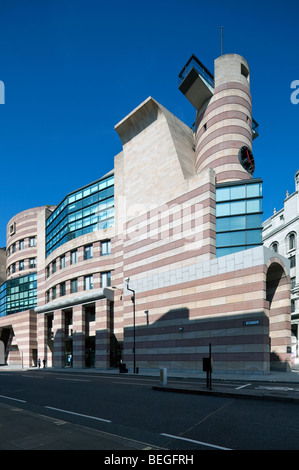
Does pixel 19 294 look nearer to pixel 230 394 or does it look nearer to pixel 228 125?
pixel 228 125

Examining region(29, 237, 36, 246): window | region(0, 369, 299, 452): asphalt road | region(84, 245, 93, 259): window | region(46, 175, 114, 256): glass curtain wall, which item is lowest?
region(0, 369, 299, 452): asphalt road

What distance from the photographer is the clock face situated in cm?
3831

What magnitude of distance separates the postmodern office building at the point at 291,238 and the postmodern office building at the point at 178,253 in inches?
622

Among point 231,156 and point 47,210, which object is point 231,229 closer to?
point 231,156

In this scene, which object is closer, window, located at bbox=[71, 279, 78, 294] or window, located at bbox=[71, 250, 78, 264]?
window, located at bbox=[71, 279, 78, 294]

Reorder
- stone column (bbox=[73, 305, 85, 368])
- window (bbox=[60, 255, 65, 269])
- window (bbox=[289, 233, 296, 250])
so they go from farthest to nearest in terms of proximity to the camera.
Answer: window (bbox=[289, 233, 296, 250]) < window (bbox=[60, 255, 65, 269]) < stone column (bbox=[73, 305, 85, 368])

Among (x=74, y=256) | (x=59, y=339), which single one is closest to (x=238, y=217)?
(x=74, y=256)

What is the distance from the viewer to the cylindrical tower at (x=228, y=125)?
125ft

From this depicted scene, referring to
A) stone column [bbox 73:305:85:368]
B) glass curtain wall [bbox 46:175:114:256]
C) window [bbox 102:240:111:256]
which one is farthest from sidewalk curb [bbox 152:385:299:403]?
stone column [bbox 73:305:85:368]

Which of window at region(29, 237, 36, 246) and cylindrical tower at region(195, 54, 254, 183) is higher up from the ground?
cylindrical tower at region(195, 54, 254, 183)

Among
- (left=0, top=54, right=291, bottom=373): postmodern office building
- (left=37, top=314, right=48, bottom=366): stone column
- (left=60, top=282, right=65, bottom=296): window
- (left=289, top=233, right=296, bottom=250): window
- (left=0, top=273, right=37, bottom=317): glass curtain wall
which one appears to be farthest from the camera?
(left=0, top=273, right=37, bottom=317): glass curtain wall

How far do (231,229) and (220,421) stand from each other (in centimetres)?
2594

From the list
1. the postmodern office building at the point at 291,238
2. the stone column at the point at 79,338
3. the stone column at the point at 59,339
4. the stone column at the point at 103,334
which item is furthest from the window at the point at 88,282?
the postmodern office building at the point at 291,238

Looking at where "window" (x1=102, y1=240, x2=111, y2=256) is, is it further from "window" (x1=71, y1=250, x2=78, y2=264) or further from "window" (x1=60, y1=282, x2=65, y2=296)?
"window" (x1=60, y1=282, x2=65, y2=296)
